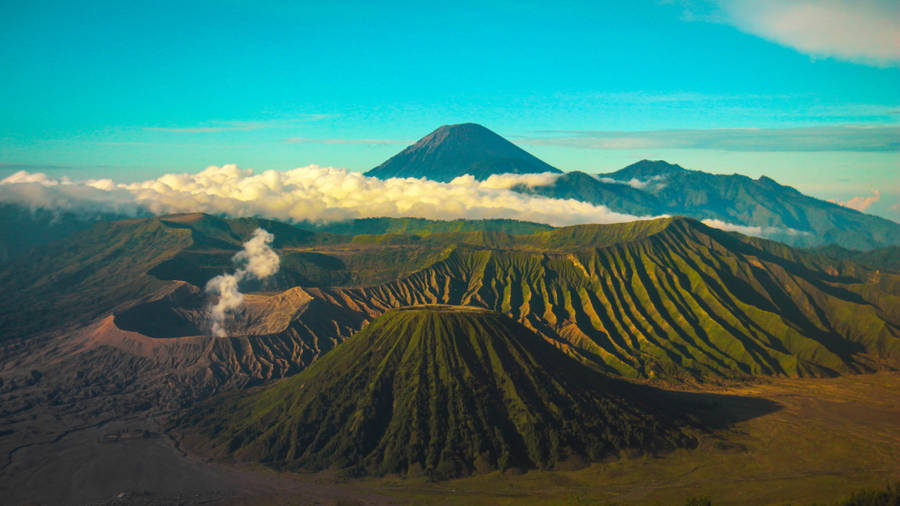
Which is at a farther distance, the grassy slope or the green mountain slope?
the green mountain slope

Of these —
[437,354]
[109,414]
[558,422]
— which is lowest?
[109,414]

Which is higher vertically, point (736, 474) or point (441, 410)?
point (441, 410)

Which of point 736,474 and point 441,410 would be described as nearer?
point 736,474

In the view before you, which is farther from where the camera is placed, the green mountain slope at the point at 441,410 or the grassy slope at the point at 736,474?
the green mountain slope at the point at 441,410

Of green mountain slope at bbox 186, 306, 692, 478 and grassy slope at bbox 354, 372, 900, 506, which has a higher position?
green mountain slope at bbox 186, 306, 692, 478

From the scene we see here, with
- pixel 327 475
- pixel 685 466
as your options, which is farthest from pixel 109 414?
pixel 685 466

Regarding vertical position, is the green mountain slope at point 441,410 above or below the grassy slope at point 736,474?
above

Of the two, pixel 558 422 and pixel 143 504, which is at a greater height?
pixel 558 422

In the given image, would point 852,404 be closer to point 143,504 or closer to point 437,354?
point 437,354
